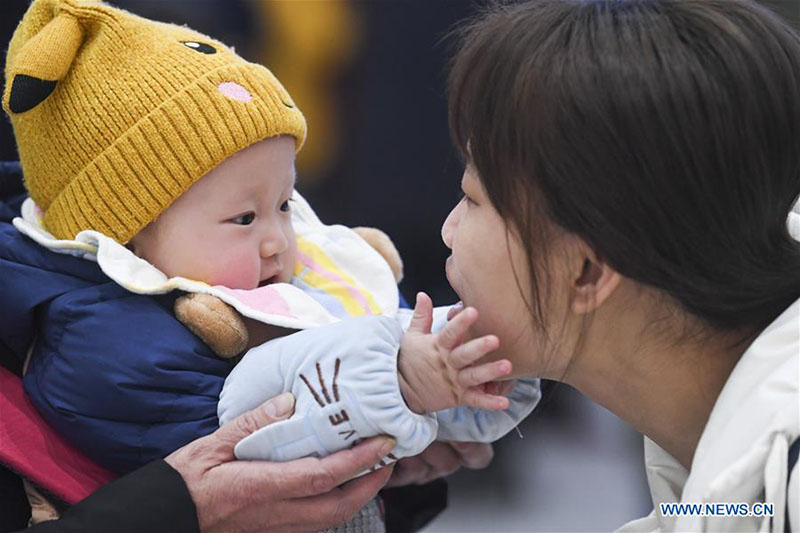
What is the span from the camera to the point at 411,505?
6.56 ft

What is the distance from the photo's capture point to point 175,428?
1.45m

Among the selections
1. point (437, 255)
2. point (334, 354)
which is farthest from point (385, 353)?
point (437, 255)

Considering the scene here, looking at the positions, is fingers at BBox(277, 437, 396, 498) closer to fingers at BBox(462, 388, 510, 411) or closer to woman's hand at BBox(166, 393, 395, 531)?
woman's hand at BBox(166, 393, 395, 531)

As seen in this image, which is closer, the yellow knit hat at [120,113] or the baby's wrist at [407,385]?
the baby's wrist at [407,385]

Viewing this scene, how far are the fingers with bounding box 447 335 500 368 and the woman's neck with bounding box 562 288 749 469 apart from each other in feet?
0.57

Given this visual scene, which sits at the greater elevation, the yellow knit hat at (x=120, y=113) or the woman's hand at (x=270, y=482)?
the yellow knit hat at (x=120, y=113)

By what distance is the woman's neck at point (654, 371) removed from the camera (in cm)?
129

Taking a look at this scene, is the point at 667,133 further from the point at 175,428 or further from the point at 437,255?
the point at 437,255

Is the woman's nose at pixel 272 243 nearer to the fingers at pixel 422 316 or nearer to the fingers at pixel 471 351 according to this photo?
the fingers at pixel 422 316

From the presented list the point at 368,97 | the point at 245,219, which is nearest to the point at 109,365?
the point at 245,219

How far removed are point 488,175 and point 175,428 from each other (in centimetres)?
65

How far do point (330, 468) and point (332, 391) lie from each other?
13 cm

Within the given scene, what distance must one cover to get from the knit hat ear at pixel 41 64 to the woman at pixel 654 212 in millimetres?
668

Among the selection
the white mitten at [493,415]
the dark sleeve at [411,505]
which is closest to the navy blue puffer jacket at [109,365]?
the white mitten at [493,415]
